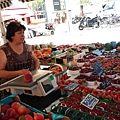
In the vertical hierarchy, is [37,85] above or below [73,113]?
above

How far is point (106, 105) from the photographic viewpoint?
1.43 meters

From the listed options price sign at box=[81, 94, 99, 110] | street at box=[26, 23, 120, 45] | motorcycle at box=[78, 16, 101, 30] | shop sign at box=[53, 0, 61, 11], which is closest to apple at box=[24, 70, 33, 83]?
price sign at box=[81, 94, 99, 110]

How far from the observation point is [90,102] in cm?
144

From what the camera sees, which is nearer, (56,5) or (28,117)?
(28,117)

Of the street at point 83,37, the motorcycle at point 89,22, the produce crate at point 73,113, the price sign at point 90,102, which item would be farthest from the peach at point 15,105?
the motorcycle at point 89,22

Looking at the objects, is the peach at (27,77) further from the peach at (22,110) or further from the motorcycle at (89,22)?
the motorcycle at (89,22)

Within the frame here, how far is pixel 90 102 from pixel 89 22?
9324mm

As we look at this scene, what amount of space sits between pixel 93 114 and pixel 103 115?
7 centimetres

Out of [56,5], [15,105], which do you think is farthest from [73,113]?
[56,5]

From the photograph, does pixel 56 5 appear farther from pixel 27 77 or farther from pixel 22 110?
pixel 22 110

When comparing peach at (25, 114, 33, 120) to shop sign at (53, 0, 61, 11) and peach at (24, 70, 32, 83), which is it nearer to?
peach at (24, 70, 32, 83)

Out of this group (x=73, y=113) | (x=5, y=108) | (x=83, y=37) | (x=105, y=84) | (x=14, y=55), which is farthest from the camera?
(x=83, y=37)

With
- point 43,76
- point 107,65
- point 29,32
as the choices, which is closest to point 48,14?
point 29,32

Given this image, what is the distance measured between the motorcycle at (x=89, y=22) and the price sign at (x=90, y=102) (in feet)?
30.2
